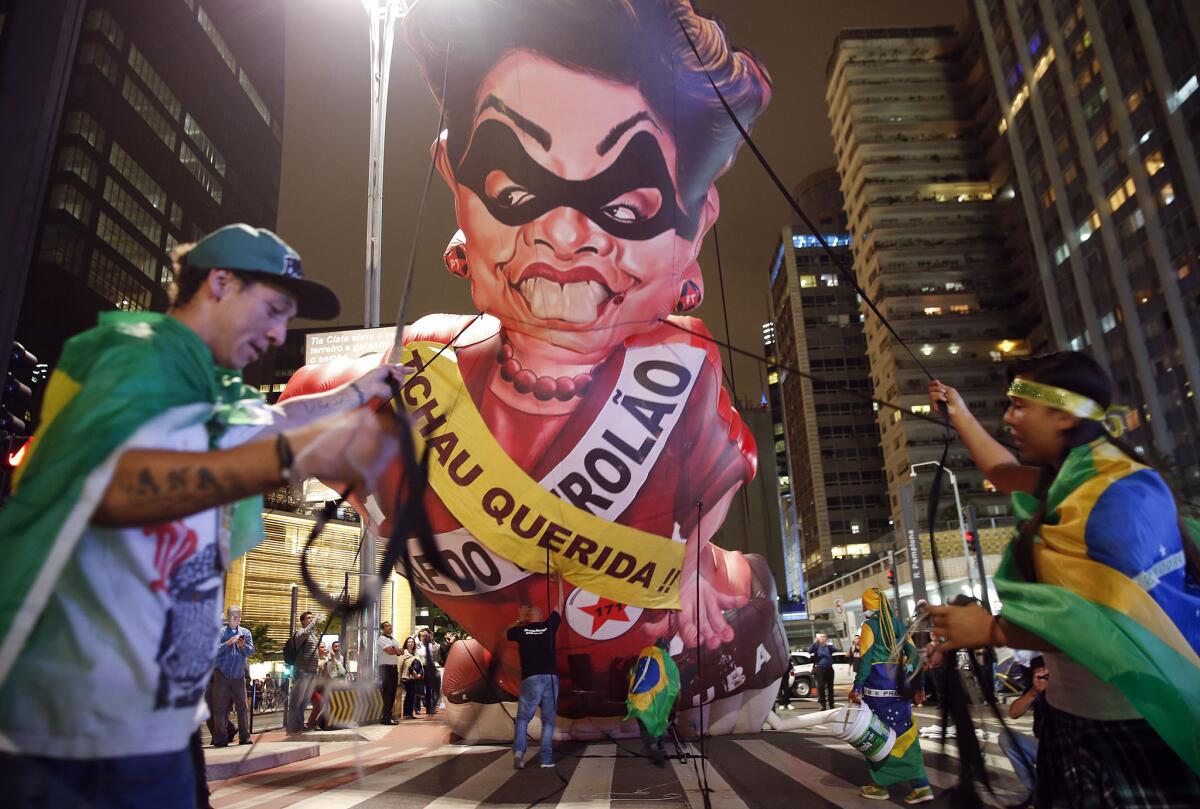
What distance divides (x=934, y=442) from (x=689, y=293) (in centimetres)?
6036

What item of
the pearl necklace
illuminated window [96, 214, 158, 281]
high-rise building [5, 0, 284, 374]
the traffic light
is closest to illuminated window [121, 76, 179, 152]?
high-rise building [5, 0, 284, 374]

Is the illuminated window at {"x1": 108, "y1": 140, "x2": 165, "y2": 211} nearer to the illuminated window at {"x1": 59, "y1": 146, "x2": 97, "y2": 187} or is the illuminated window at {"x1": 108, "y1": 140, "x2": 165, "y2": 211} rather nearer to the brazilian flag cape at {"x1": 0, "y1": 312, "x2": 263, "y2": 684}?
the illuminated window at {"x1": 59, "y1": 146, "x2": 97, "y2": 187}

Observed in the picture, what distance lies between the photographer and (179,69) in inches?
222

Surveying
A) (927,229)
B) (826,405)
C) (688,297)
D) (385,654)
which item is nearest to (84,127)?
(688,297)

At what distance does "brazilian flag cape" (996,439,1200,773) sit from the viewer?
172 centimetres

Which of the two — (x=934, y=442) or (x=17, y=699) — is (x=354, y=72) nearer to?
(x=17, y=699)

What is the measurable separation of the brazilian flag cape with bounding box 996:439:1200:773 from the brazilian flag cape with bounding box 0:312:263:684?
71.8 inches

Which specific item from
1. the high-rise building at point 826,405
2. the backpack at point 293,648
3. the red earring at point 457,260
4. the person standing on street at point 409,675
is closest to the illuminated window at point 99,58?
the red earring at point 457,260

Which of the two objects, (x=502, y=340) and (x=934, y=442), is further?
(x=934, y=442)

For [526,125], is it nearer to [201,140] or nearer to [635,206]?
[635,206]

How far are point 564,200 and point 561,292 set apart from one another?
0.86m

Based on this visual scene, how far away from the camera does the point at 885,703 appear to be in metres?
6.06

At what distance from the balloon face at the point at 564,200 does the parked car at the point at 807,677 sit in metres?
17.0

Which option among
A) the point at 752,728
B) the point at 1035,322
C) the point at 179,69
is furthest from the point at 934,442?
the point at 179,69
